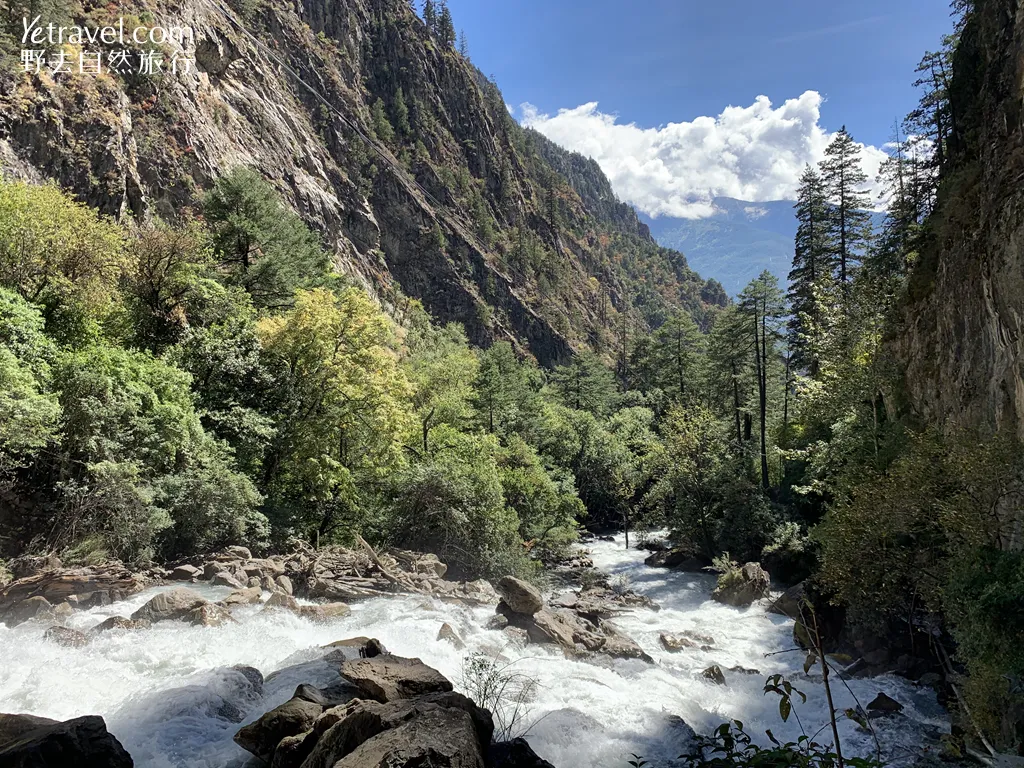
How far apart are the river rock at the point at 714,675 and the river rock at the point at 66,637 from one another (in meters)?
14.0

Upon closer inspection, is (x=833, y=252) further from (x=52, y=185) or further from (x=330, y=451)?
(x=52, y=185)

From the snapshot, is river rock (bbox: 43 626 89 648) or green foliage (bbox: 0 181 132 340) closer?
river rock (bbox: 43 626 89 648)

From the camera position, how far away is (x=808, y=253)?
36.3 meters

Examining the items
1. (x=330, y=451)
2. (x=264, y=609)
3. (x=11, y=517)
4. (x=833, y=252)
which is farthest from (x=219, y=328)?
(x=833, y=252)

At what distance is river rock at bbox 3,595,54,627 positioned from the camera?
1084 cm

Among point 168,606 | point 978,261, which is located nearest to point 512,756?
point 168,606

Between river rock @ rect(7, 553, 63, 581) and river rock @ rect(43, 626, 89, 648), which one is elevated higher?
river rock @ rect(7, 553, 63, 581)

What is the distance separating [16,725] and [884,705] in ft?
54.0

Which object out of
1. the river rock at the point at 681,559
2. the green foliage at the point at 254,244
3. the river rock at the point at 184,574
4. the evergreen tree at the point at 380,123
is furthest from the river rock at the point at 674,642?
the evergreen tree at the point at 380,123

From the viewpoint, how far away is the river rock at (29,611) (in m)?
10.8

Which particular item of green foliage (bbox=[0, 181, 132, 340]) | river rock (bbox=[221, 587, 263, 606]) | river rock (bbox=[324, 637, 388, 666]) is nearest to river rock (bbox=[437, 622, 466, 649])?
river rock (bbox=[324, 637, 388, 666])

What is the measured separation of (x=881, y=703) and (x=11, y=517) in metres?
21.0

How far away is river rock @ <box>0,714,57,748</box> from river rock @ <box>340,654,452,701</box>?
12.0 feet

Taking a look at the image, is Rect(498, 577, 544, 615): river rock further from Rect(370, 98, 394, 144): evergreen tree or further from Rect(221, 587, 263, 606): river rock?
Rect(370, 98, 394, 144): evergreen tree
